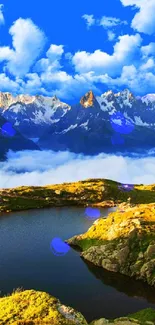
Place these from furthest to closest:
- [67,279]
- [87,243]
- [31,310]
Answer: [87,243], [67,279], [31,310]

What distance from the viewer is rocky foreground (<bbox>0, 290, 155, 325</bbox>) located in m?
59.5

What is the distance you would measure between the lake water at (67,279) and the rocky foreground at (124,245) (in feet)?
9.28

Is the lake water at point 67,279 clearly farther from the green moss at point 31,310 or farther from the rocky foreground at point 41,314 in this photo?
the green moss at point 31,310

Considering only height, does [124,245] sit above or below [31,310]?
above

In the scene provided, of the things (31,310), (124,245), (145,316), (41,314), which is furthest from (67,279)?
(41,314)

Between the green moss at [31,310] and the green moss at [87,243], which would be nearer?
the green moss at [31,310]

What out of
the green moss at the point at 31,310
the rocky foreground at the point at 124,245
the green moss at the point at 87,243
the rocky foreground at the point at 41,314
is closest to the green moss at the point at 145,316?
the rocky foreground at the point at 41,314

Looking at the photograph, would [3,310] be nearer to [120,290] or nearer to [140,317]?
[140,317]

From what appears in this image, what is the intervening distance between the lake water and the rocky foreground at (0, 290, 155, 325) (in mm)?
9165

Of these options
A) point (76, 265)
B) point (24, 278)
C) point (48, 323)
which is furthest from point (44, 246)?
point (48, 323)

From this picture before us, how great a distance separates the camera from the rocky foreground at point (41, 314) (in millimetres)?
59500

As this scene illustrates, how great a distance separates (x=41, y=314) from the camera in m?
61.6

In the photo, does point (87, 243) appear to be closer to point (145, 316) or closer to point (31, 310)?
point (145, 316)

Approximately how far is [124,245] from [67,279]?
19917 millimetres
